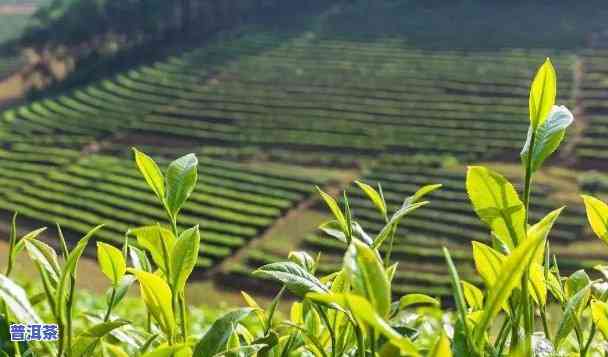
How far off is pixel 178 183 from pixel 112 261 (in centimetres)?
23

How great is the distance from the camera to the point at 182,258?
158 cm

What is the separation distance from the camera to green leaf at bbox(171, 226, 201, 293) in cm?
157

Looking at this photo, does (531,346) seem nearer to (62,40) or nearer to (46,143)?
(46,143)

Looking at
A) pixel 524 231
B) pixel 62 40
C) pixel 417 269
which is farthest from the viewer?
pixel 62 40

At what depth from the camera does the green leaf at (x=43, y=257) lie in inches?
61.3

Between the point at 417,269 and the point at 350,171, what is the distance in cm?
945

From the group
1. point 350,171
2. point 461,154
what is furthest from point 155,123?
point 461,154

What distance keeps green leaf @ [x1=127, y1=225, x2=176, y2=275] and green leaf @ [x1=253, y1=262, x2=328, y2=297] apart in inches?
8.7

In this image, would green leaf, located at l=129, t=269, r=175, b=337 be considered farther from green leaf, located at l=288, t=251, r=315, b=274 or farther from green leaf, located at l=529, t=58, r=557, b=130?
green leaf, located at l=529, t=58, r=557, b=130

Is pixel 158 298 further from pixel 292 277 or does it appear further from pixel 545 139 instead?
pixel 545 139

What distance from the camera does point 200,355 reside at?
150 cm

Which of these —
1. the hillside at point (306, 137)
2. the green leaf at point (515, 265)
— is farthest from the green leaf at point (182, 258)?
the hillside at point (306, 137)

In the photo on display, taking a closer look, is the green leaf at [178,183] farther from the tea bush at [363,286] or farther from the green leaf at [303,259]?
the green leaf at [303,259]

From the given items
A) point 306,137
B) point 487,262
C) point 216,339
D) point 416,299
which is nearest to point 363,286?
point 487,262
